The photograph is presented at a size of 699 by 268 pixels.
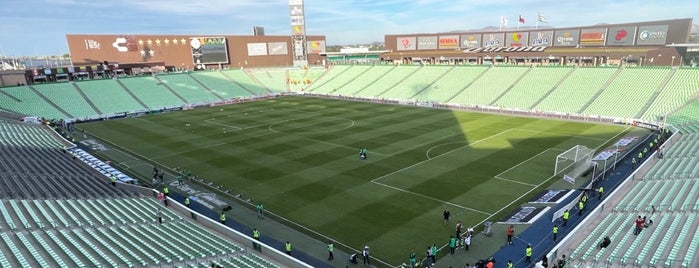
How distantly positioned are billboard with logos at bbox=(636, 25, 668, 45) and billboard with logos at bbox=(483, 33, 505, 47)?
26725 mm

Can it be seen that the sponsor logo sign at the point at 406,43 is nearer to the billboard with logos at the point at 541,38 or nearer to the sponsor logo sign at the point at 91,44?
the billboard with logos at the point at 541,38

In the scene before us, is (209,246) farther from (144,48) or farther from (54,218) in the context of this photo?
(144,48)

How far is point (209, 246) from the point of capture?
18125 mm

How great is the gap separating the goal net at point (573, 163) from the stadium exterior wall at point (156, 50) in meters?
85.6

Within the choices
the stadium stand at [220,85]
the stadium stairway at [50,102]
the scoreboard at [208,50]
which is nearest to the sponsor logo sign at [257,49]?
Answer: the scoreboard at [208,50]

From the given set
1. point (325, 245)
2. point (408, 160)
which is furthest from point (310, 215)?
point (408, 160)

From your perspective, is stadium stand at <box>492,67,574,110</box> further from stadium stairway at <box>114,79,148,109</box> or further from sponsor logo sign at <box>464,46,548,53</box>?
stadium stairway at <box>114,79,148,109</box>

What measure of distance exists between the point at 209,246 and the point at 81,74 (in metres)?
75.3

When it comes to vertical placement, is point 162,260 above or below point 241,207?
above

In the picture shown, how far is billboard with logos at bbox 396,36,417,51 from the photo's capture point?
105 m

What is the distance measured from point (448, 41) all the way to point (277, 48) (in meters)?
45.5

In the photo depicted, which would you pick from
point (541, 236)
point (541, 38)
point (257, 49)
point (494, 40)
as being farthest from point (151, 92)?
point (541, 38)

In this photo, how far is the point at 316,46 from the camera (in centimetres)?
11431

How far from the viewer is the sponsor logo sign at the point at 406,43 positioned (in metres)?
105
